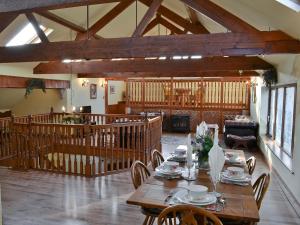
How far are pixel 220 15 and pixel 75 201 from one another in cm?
391

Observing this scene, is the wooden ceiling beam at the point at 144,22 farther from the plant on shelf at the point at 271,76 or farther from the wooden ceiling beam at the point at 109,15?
the plant on shelf at the point at 271,76

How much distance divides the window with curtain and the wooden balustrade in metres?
3.77

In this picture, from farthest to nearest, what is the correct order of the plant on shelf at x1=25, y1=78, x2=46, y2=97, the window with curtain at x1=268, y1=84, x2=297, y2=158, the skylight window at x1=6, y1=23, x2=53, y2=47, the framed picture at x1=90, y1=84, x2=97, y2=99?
1. the framed picture at x1=90, y1=84, x2=97, y2=99
2. the plant on shelf at x1=25, y1=78, x2=46, y2=97
3. the skylight window at x1=6, y1=23, x2=53, y2=47
4. the window with curtain at x1=268, y1=84, x2=297, y2=158

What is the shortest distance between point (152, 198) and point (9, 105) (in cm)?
906

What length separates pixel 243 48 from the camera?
161 inches

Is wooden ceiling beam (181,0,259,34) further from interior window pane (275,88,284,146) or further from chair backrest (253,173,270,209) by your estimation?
chair backrest (253,173,270,209)

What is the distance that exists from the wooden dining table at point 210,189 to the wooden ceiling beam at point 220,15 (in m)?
2.68

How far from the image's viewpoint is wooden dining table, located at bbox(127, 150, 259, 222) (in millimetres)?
2020

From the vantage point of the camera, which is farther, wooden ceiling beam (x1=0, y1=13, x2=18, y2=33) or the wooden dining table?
Result: wooden ceiling beam (x1=0, y1=13, x2=18, y2=33)

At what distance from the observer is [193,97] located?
37.8ft

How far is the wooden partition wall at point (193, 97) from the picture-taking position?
10992 mm

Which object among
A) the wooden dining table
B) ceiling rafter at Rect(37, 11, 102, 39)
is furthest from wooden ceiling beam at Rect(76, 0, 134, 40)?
the wooden dining table

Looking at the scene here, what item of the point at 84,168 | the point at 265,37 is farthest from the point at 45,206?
the point at 265,37

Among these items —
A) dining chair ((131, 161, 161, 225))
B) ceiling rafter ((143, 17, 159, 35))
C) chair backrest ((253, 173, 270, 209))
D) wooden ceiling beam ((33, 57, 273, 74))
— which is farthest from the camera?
ceiling rafter ((143, 17, 159, 35))
